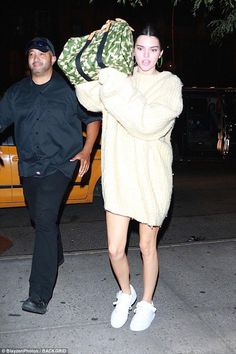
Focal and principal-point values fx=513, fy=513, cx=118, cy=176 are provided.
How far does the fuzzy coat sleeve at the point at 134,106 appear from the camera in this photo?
2.95 m

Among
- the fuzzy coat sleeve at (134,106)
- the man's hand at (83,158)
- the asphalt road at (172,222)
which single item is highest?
the fuzzy coat sleeve at (134,106)

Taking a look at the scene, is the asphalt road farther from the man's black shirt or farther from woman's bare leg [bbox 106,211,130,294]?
woman's bare leg [bbox 106,211,130,294]

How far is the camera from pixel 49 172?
149 inches

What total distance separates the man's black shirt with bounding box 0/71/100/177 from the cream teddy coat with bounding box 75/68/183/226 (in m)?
0.56

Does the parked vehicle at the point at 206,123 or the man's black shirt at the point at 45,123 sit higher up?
the man's black shirt at the point at 45,123

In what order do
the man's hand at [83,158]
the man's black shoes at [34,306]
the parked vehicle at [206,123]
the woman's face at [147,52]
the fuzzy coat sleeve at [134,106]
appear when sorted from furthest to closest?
the parked vehicle at [206,123] < the man's hand at [83,158] < the man's black shoes at [34,306] < the woman's face at [147,52] < the fuzzy coat sleeve at [134,106]

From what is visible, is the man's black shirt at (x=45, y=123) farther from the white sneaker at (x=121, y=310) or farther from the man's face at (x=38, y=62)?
the white sneaker at (x=121, y=310)

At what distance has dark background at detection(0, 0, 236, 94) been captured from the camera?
84.6 ft

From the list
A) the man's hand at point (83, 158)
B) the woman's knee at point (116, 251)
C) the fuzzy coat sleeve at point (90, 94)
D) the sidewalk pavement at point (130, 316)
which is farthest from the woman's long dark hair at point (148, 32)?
the sidewalk pavement at point (130, 316)

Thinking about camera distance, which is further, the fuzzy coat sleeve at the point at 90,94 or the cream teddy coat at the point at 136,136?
the fuzzy coat sleeve at the point at 90,94

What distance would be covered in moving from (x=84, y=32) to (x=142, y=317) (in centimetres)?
2465

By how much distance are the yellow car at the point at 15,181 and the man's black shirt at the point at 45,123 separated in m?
2.36

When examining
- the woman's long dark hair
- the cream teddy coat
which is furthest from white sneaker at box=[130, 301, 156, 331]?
the woman's long dark hair

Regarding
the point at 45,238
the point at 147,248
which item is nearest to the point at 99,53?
the point at 147,248
